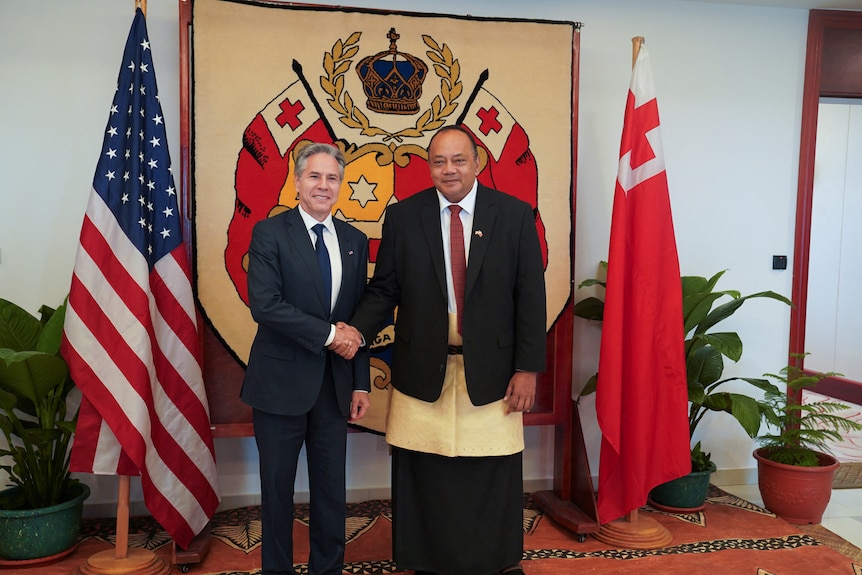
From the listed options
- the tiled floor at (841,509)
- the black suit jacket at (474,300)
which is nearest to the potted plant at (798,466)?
the tiled floor at (841,509)

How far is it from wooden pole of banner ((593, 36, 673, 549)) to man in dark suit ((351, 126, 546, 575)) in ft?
2.19

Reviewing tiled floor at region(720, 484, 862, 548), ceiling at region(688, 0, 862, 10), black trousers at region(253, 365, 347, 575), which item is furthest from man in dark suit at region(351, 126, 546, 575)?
ceiling at region(688, 0, 862, 10)

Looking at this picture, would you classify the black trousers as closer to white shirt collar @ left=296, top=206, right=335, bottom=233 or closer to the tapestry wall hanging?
white shirt collar @ left=296, top=206, right=335, bottom=233

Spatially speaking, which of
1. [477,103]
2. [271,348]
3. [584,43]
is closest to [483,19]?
[477,103]

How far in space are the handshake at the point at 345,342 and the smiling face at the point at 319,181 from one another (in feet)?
1.36

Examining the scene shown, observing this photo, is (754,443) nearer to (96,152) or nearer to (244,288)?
(244,288)

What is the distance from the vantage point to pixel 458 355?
8.08ft

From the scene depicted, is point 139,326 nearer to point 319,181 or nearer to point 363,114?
point 319,181

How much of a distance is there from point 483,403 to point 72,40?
2538 millimetres

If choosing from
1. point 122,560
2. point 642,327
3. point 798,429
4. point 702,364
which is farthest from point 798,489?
point 122,560

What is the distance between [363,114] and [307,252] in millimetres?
1085

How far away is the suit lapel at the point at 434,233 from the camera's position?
2416mm

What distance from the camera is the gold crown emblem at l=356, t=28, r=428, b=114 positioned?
3109 mm

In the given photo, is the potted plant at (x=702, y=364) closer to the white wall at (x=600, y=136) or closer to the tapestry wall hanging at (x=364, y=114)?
the white wall at (x=600, y=136)
